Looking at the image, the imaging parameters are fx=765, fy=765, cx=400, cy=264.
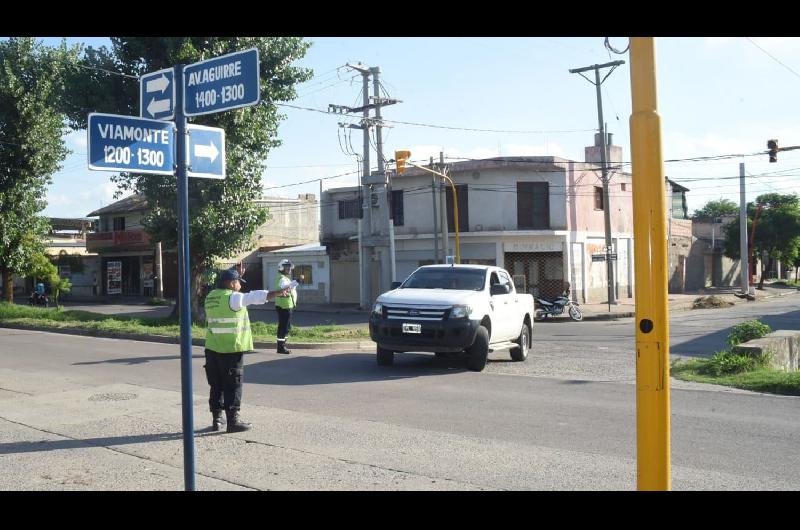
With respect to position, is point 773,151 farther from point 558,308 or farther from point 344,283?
point 344,283

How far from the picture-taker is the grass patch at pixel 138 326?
60.6 ft

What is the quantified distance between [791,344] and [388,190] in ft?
67.0

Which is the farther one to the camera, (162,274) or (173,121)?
(162,274)

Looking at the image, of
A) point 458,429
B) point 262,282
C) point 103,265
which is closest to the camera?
point 458,429

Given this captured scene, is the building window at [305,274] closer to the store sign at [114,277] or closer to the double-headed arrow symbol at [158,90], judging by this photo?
the store sign at [114,277]

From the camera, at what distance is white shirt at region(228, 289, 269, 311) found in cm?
709

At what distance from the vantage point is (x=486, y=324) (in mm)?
13203

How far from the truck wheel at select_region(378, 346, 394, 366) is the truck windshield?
1328mm

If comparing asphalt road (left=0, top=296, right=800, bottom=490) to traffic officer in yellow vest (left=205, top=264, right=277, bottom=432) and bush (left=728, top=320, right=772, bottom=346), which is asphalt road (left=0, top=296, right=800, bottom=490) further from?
bush (left=728, top=320, right=772, bottom=346)

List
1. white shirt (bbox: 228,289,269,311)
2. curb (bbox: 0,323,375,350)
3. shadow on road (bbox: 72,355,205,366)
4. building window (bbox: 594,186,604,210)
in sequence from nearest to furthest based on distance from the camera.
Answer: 1. white shirt (bbox: 228,289,269,311)
2. shadow on road (bbox: 72,355,205,366)
3. curb (bbox: 0,323,375,350)
4. building window (bbox: 594,186,604,210)

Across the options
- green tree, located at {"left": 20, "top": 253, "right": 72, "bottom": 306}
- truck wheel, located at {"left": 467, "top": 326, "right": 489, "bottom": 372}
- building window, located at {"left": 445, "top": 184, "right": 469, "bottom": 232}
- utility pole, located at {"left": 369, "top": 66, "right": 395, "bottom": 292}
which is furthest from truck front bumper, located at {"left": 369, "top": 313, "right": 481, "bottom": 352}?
building window, located at {"left": 445, "top": 184, "right": 469, "bottom": 232}
